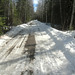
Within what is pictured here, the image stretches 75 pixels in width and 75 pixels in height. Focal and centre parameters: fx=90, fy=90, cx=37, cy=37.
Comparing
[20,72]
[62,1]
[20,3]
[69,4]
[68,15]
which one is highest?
[20,3]

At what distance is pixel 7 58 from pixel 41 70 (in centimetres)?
178

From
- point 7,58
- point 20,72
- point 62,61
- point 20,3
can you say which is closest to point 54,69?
point 62,61

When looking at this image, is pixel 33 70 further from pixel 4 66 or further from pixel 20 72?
pixel 4 66

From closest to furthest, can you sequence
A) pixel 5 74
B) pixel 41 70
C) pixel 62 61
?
1. pixel 5 74
2. pixel 41 70
3. pixel 62 61

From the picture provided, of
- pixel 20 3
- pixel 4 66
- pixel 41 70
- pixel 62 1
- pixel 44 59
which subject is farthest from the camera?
pixel 20 3

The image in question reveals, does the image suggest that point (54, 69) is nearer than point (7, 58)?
Yes

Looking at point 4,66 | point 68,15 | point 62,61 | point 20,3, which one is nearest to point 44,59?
point 62,61

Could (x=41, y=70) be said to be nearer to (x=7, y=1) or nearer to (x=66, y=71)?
(x=66, y=71)

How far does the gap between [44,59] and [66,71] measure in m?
1.12

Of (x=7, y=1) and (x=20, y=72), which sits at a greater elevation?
(x=7, y=1)

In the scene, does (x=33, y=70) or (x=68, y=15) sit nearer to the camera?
(x=33, y=70)

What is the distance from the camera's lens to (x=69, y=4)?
15.7 m

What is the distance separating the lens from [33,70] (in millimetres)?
3023

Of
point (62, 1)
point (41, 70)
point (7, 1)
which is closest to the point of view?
point (41, 70)
